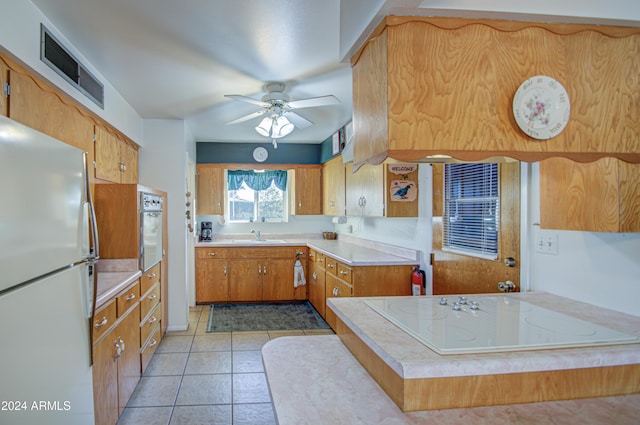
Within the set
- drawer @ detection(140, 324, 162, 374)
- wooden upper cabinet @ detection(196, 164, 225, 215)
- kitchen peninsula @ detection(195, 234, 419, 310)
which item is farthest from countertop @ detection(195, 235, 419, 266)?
drawer @ detection(140, 324, 162, 374)

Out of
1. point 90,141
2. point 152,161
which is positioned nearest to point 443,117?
point 90,141

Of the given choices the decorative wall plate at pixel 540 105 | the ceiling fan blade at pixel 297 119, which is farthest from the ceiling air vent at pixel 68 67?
the decorative wall plate at pixel 540 105

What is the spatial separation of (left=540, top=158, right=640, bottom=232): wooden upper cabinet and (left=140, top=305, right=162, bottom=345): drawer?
9.60ft

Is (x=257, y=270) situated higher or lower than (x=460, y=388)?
lower

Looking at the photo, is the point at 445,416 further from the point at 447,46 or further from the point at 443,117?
the point at 447,46

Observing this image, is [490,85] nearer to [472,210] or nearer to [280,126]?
[472,210]

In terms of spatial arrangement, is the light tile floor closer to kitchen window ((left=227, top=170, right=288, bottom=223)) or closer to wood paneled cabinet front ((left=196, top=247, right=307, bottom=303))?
wood paneled cabinet front ((left=196, top=247, right=307, bottom=303))

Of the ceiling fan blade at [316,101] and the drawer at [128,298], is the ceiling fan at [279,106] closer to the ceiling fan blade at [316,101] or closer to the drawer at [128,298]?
the ceiling fan blade at [316,101]

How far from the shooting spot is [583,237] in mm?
1838

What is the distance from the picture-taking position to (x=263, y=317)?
15.7 ft

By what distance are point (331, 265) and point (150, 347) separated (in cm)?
195

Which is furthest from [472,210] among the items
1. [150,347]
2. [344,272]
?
[150,347]

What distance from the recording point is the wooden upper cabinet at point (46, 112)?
1854 millimetres

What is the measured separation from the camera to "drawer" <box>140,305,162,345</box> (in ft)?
10.0
